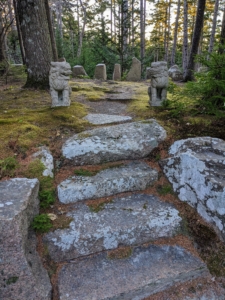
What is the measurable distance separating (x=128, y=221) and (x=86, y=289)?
0.73 metres

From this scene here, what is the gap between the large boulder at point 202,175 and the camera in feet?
7.14

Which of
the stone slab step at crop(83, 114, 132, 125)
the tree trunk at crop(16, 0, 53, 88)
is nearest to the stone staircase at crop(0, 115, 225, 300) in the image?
the stone slab step at crop(83, 114, 132, 125)

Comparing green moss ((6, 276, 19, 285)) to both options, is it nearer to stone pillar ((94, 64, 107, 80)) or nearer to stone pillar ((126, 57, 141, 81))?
stone pillar ((94, 64, 107, 80))

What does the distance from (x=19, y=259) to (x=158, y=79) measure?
3762 mm

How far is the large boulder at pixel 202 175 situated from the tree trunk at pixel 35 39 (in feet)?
16.0

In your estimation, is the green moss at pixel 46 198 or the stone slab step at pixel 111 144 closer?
the green moss at pixel 46 198

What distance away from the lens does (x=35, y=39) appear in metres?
5.92

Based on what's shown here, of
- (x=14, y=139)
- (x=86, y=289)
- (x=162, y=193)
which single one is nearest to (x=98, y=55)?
(x=14, y=139)

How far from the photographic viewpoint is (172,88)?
13.1 ft

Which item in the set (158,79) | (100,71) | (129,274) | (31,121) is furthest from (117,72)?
(129,274)

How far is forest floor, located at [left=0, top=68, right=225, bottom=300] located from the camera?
6.98 ft

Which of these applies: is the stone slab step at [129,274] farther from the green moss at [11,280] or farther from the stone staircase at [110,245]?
the green moss at [11,280]

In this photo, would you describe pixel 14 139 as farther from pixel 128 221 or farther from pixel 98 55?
pixel 98 55

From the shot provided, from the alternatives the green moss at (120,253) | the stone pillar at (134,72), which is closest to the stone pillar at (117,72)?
the stone pillar at (134,72)
